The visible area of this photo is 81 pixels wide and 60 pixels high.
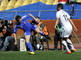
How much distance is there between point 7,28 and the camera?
49.5ft

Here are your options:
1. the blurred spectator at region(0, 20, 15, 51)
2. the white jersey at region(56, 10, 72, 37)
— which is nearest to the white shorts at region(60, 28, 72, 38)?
the white jersey at region(56, 10, 72, 37)

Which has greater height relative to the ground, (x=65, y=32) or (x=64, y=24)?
(x=64, y=24)

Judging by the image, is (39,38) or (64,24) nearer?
(64,24)

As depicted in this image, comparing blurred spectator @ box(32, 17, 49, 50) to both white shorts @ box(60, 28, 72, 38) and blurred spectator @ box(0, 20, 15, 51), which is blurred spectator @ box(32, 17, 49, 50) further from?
white shorts @ box(60, 28, 72, 38)

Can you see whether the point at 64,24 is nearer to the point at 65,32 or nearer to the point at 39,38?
the point at 65,32

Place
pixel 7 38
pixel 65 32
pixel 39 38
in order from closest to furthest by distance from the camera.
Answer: pixel 65 32 < pixel 7 38 < pixel 39 38

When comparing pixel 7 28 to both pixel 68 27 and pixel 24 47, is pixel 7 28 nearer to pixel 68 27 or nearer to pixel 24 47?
pixel 24 47

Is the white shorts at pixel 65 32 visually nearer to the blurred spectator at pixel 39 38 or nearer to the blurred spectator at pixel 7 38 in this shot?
the blurred spectator at pixel 39 38

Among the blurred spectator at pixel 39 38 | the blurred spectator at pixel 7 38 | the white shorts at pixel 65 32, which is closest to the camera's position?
the white shorts at pixel 65 32

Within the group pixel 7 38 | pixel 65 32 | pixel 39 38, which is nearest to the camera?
pixel 65 32

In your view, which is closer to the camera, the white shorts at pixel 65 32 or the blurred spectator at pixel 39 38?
the white shorts at pixel 65 32

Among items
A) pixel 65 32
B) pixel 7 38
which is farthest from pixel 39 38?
pixel 65 32

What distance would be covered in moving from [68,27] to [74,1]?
13.8 m

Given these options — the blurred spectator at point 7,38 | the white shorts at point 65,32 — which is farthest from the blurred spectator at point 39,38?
the white shorts at point 65,32
